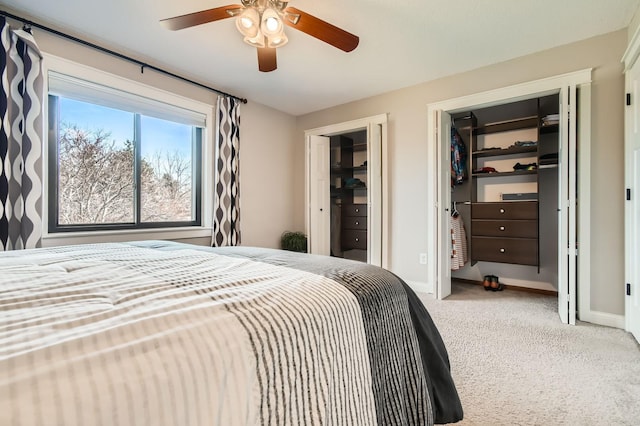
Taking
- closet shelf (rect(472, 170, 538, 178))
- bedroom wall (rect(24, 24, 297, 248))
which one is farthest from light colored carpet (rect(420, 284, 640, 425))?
bedroom wall (rect(24, 24, 297, 248))

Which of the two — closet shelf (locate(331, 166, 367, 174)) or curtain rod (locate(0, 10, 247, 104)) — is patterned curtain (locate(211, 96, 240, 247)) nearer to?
curtain rod (locate(0, 10, 247, 104))

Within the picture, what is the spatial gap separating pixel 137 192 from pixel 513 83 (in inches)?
149

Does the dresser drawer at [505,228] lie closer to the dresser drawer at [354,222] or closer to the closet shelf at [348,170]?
the dresser drawer at [354,222]

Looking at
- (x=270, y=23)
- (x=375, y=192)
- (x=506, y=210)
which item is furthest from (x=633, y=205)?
(x=270, y=23)

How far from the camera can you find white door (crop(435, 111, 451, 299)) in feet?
10.2

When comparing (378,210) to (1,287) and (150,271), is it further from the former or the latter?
(1,287)

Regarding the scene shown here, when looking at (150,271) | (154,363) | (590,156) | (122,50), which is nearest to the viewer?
(154,363)

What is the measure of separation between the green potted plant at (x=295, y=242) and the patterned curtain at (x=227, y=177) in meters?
0.78

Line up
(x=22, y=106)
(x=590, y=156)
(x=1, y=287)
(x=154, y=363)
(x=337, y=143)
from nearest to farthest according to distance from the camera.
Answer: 1. (x=154, y=363)
2. (x=1, y=287)
3. (x=22, y=106)
4. (x=590, y=156)
5. (x=337, y=143)

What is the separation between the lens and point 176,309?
2.07 feet

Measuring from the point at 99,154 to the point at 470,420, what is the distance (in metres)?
3.32

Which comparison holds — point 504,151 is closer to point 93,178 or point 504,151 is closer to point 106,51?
point 106,51

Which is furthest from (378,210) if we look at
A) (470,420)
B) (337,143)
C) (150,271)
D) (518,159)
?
(150,271)

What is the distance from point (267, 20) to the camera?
67.4 inches
